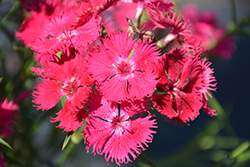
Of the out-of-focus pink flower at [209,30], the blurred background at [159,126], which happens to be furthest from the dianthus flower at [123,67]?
the out-of-focus pink flower at [209,30]

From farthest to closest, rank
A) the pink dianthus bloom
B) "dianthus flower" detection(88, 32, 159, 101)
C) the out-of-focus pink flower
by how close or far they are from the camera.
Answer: the out-of-focus pink flower, the pink dianthus bloom, "dianthus flower" detection(88, 32, 159, 101)

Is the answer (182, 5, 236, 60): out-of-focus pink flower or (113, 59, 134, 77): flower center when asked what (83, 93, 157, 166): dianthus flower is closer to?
(113, 59, 134, 77): flower center

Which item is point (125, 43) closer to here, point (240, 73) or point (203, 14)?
point (203, 14)

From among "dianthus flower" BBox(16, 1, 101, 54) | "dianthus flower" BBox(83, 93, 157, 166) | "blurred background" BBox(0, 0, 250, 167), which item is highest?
"dianthus flower" BBox(16, 1, 101, 54)

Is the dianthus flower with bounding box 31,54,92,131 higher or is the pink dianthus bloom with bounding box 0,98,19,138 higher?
the dianthus flower with bounding box 31,54,92,131

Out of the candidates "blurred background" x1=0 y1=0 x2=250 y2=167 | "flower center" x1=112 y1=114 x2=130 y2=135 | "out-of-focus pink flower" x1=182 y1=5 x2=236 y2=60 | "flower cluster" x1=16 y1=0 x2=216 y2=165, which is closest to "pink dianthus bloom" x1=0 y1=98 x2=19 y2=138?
"blurred background" x1=0 y1=0 x2=250 y2=167

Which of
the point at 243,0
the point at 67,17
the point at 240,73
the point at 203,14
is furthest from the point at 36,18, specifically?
the point at 243,0

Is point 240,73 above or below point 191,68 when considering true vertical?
below
